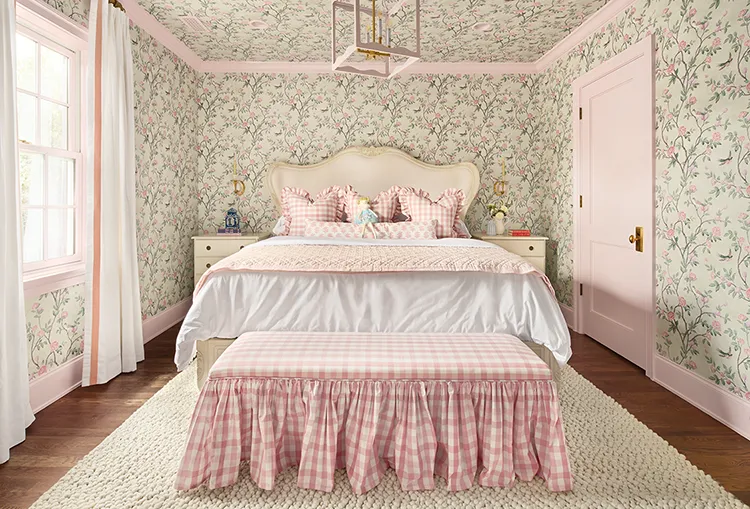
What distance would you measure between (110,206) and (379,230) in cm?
193

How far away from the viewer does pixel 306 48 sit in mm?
4234

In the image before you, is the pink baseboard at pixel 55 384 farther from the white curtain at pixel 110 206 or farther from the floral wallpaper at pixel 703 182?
the floral wallpaper at pixel 703 182

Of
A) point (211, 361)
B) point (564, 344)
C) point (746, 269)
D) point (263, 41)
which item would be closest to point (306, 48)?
point (263, 41)

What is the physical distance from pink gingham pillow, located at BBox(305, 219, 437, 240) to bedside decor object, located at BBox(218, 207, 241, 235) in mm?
985

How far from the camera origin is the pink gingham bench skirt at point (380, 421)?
1660mm

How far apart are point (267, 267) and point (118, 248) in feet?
4.18

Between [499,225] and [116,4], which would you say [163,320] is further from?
[499,225]

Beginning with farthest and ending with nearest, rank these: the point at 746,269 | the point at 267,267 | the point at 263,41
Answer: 1. the point at 263,41
2. the point at 267,267
3. the point at 746,269

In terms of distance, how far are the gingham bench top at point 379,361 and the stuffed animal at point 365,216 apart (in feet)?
6.51

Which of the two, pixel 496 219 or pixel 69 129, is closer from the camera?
pixel 69 129

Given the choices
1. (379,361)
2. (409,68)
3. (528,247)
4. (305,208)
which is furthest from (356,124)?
(379,361)

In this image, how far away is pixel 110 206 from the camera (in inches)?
114

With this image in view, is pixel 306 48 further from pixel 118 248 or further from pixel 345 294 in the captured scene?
pixel 345 294

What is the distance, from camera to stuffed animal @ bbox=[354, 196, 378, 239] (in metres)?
3.83
